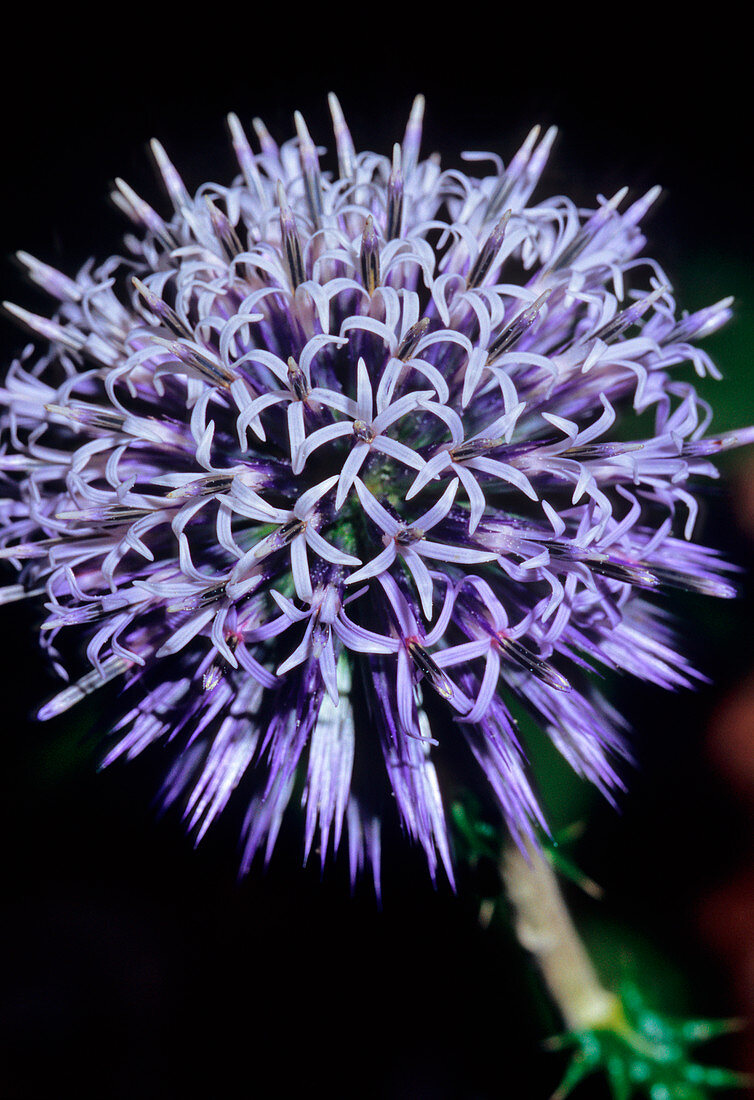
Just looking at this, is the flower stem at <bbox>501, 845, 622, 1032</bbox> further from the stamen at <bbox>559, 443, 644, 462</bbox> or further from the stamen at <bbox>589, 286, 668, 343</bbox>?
the stamen at <bbox>589, 286, 668, 343</bbox>

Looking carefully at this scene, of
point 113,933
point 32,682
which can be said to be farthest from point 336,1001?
point 32,682

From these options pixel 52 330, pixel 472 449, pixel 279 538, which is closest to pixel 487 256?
pixel 472 449

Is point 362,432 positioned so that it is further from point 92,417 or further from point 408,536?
point 92,417

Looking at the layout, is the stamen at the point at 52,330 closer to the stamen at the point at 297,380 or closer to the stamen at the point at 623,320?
the stamen at the point at 297,380

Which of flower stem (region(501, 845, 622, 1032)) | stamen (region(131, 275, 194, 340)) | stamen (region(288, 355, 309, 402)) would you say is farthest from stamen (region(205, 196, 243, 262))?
flower stem (region(501, 845, 622, 1032))

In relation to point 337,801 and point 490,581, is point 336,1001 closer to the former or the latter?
point 337,801

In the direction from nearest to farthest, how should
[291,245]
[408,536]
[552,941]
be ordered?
[408,536], [291,245], [552,941]

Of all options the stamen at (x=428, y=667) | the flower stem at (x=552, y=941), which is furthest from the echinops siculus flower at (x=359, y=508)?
the flower stem at (x=552, y=941)

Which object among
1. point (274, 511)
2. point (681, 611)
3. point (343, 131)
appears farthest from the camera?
point (681, 611)
